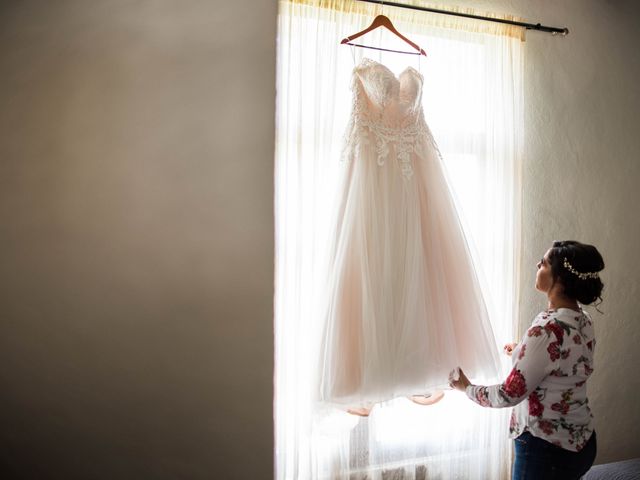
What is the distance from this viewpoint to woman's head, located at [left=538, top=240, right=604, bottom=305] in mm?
1387

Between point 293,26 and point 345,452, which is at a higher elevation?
point 293,26

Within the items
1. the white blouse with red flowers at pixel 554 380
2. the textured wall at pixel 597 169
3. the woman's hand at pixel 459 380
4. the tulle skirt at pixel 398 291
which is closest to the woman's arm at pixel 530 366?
the white blouse with red flowers at pixel 554 380

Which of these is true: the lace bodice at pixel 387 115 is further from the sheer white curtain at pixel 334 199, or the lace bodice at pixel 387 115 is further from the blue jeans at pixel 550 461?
the blue jeans at pixel 550 461

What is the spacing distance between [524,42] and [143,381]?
2.16 m

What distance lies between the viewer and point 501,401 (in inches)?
54.2

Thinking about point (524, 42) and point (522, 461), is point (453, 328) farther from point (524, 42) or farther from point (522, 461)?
point (524, 42)

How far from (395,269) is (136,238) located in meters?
0.90

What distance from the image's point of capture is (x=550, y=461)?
1396 mm

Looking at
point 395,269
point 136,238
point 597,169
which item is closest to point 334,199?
point 395,269

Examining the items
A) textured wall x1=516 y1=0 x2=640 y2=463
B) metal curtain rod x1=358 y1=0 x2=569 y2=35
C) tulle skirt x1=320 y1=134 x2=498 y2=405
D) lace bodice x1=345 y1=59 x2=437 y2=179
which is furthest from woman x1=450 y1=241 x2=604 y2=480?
metal curtain rod x1=358 y1=0 x2=569 y2=35

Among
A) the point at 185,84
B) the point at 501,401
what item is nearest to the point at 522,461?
the point at 501,401

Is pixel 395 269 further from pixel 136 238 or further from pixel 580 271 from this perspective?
pixel 136 238

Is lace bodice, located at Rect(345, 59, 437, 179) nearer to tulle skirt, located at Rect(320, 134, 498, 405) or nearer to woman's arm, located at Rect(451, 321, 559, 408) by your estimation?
tulle skirt, located at Rect(320, 134, 498, 405)

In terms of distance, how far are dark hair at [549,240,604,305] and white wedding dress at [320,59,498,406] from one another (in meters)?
0.31
